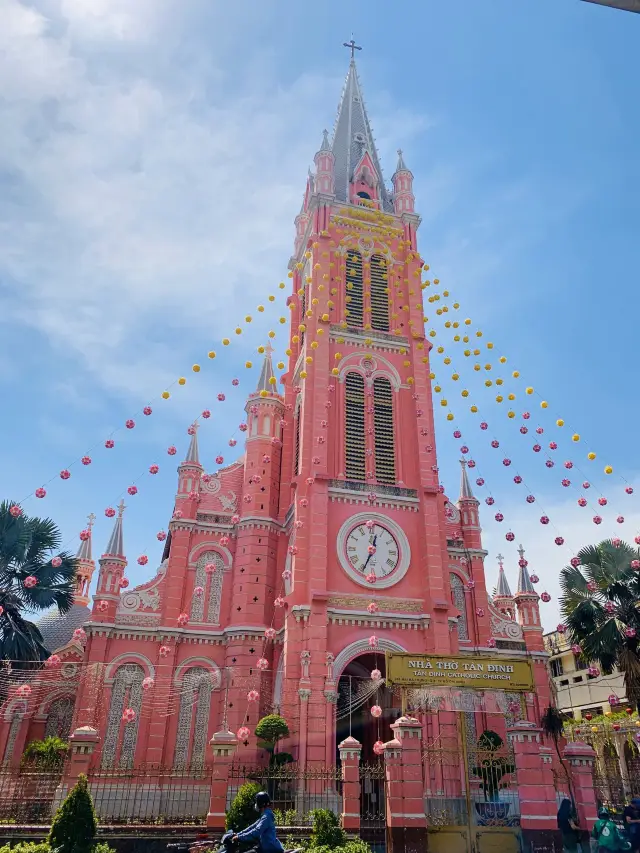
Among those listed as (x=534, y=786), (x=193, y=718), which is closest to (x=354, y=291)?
(x=193, y=718)

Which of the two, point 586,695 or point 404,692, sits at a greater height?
point 586,695

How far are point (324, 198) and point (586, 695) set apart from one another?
1494 inches

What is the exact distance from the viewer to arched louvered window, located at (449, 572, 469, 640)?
2814cm

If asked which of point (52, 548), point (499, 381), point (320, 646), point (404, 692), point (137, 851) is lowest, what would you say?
point (137, 851)

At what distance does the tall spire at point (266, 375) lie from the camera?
31266 millimetres

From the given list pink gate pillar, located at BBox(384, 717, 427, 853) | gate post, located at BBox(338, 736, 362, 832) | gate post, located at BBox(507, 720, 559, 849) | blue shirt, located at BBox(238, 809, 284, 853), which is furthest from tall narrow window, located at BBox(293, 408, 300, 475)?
blue shirt, located at BBox(238, 809, 284, 853)

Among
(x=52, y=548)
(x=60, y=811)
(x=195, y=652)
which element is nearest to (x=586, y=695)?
(x=195, y=652)

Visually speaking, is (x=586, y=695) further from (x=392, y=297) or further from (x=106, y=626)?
(x=106, y=626)

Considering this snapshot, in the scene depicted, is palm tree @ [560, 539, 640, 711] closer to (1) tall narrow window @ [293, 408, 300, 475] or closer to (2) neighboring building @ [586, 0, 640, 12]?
(1) tall narrow window @ [293, 408, 300, 475]

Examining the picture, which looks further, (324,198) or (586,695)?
(586,695)

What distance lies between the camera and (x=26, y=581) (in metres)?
20.2

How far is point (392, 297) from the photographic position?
31719 millimetres

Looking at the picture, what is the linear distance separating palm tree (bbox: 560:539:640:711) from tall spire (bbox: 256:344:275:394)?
613 inches

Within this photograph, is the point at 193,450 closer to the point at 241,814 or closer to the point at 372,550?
the point at 372,550
